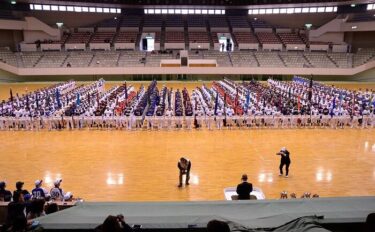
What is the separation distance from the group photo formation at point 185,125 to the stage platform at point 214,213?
29 millimetres

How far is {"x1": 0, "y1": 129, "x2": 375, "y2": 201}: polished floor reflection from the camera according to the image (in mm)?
11289

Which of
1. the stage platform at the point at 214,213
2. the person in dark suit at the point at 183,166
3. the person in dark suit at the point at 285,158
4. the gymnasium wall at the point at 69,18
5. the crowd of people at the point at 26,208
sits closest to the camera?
the crowd of people at the point at 26,208

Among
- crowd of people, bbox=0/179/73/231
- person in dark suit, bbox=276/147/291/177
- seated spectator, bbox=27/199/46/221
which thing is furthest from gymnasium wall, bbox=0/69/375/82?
seated spectator, bbox=27/199/46/221

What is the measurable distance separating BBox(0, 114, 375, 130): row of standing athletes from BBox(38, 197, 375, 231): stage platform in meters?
13.8

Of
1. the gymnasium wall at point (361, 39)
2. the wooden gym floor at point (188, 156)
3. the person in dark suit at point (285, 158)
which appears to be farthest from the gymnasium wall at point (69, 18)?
the person in dark suit at point (285, 158)

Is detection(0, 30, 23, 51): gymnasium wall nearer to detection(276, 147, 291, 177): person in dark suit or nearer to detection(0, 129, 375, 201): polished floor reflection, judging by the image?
detection(0, 129, 375, 201): polished floor reflection

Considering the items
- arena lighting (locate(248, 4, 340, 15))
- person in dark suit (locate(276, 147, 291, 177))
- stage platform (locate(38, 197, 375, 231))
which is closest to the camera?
stage platform (locate(38, 197, 375, 231))

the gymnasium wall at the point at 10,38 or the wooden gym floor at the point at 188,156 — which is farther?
the gymnasium wall at the point at 10,38

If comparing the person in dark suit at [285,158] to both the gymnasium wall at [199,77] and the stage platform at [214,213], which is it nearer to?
the stage platform at [214,213]

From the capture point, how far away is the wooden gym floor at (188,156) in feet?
37.0

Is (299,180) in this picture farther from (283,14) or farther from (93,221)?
(283,14)

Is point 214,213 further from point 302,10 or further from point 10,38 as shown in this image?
point 302,10

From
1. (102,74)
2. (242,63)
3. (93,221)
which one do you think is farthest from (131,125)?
(242,63)

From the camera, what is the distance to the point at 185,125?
793 inches
